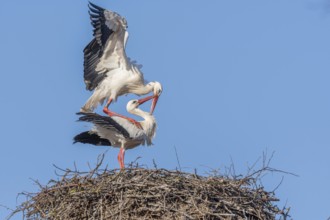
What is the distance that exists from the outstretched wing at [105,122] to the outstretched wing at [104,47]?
1.68 meters

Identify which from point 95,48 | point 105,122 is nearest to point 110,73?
point 95,48

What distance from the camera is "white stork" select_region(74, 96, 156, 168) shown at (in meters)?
14.7

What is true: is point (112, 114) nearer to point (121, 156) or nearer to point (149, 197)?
point (121, 156)

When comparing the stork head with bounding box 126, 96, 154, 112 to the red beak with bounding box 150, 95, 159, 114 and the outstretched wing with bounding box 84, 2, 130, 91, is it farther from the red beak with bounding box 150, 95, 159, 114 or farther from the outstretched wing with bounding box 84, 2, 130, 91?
the outstretched wing with bounding box 84, 2, 130, 91

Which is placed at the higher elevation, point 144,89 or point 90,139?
point 144,89

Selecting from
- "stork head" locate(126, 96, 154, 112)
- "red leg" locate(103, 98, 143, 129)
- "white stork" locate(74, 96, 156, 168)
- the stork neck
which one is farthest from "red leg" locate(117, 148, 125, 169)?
the stork neck

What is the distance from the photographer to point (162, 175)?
42.1ft

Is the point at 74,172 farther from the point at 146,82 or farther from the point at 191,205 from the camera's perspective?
the point at 146,82

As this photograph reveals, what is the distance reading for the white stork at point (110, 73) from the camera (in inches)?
637

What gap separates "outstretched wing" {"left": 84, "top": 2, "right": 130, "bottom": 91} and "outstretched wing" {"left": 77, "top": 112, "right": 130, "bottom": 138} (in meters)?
1.68

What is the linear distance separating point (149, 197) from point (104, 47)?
4284 mm

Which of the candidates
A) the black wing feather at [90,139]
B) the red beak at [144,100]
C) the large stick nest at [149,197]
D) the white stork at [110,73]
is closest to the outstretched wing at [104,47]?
the white stork at [110,73]

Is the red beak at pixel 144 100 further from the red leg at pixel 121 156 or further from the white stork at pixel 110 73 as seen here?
the red leg at pixel 121 156

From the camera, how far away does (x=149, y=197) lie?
488 inches
